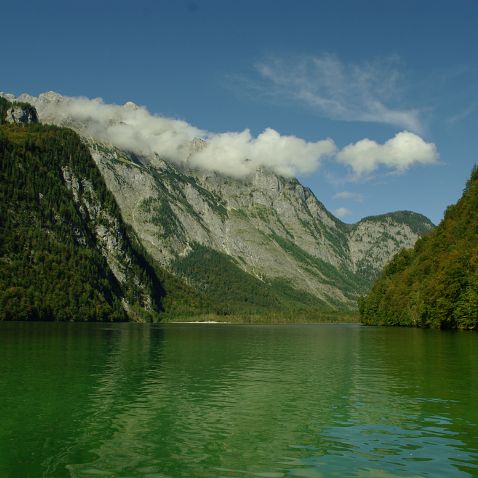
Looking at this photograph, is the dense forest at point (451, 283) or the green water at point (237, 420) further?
the dense forest at point (451, 283)

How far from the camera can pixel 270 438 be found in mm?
30422

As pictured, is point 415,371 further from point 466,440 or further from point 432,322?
point 432,322

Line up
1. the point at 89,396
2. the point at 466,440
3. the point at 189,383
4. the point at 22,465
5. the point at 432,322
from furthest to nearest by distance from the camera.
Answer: the point at 432,322 < the point at 189,383 < the point at 89,396 < the point at 466,440 < the point at 22,465

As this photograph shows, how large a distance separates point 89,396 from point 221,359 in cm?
3396

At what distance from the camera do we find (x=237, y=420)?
34.8 metres

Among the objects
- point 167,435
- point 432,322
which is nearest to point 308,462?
point 167,435

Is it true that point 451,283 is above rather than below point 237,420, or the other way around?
above

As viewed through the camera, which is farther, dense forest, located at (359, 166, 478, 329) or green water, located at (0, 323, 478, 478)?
dense forest, located at (359, 166, 478, 329)

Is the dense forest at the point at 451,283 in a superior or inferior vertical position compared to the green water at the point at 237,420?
superior

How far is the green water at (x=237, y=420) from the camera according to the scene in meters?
25.3

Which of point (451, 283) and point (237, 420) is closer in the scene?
point (237, 420)

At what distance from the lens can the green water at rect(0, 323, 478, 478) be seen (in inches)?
996

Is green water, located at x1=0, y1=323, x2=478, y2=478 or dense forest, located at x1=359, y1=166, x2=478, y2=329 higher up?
dense forest, located at x1=359, y1=166, x2=478, y2=329

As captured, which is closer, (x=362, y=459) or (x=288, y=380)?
(x=362, y=459)
